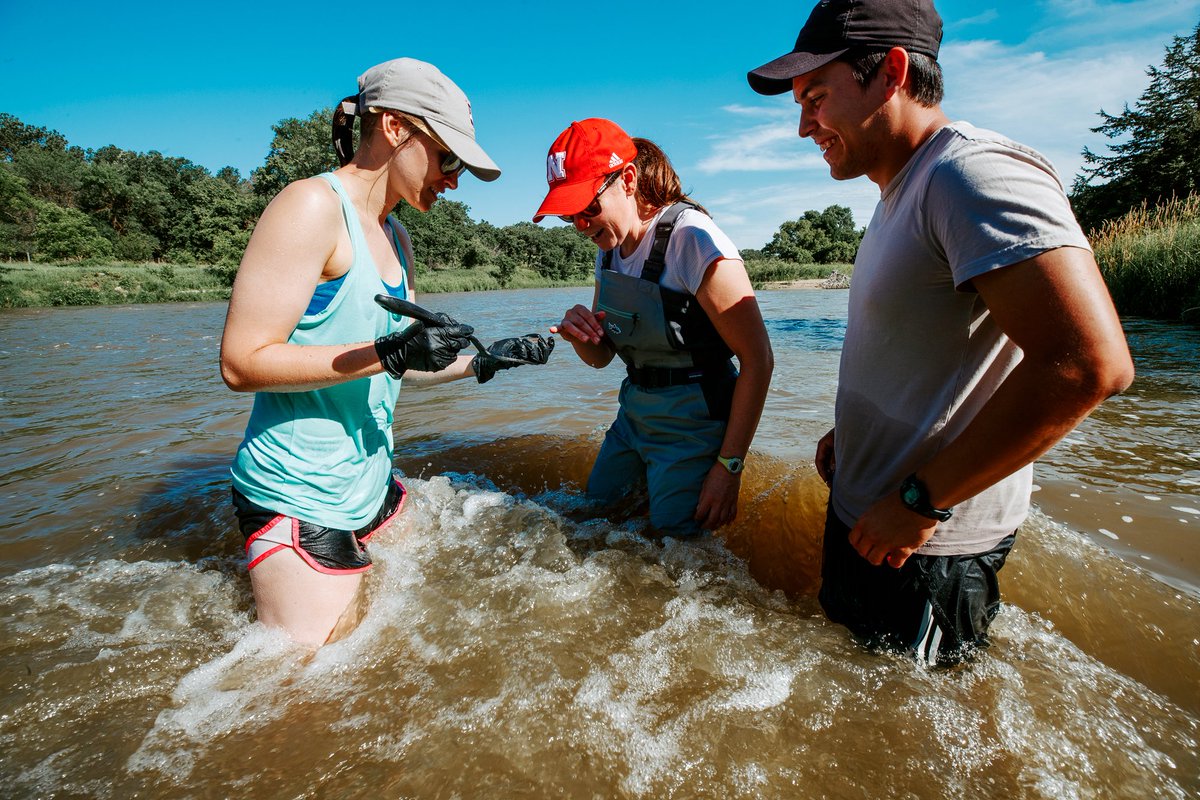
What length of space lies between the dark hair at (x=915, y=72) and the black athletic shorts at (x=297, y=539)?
2342 millimetres

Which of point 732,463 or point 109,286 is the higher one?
point 109,286

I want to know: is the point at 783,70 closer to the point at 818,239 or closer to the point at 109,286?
the point at 109,286

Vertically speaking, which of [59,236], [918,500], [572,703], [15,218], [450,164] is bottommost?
[572,703]

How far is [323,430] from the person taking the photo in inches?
85.0

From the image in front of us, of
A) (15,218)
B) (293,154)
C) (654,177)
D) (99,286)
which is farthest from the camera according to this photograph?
(293,154)

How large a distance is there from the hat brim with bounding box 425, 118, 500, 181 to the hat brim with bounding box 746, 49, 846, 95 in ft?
Answer: 3.59

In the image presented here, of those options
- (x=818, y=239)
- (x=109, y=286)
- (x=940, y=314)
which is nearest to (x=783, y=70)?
(x=940, y=314)

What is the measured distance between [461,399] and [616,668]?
566 cm

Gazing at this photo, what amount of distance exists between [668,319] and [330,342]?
1.43m

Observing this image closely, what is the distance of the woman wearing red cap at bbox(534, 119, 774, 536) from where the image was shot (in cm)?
241

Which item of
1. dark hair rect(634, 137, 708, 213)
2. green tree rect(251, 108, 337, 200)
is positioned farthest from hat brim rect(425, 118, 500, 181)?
green tree rect(251, 108, 337, 200)

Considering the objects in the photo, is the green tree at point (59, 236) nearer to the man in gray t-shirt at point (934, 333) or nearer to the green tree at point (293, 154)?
the green tree at point (293, 154)

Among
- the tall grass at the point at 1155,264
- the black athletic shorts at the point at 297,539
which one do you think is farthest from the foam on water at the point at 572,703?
the tall grass at the point at 1155,264

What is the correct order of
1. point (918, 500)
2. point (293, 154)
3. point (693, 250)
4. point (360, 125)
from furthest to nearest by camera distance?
point (293, 154)
point (693, 250)
point (360, 125)
point (918, 500)
